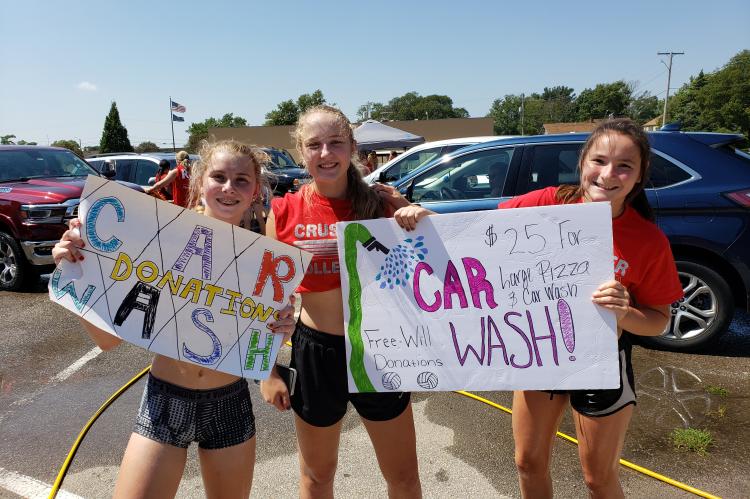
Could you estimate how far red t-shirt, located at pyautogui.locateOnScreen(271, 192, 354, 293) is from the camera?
1.95 metres

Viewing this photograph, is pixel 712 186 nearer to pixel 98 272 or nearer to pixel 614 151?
pixel 614 151

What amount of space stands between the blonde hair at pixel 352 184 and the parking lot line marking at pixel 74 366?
11.2ft

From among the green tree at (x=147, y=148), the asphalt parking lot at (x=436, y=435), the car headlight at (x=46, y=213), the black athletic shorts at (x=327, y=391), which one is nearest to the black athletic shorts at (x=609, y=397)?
the black athletic shorts at (x=327, y=391)

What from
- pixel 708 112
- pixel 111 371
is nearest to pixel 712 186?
pixel 111 371

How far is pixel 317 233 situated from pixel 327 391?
2.02 ft

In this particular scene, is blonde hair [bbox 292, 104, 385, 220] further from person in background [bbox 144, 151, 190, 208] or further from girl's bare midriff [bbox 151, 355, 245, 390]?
person in background [bbox 144, 151, 190, 208]

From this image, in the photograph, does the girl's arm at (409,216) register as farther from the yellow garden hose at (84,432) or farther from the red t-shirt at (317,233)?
the yellow garden hose at (84,432)

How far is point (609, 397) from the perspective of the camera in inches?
71.9

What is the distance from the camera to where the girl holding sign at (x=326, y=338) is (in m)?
1.90

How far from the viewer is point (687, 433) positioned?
9.92ft

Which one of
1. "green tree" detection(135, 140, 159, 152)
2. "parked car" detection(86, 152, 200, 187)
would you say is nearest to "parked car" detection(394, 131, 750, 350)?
"parked car" detection(86, 152, 200, 187)

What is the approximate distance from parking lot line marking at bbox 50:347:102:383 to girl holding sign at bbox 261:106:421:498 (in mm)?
3117

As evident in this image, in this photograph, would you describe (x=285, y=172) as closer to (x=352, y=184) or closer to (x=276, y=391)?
(x=352, y=184)

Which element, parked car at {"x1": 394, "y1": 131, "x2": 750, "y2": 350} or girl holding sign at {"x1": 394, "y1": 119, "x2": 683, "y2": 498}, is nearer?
girl holding sign at {"x1": 394, "y1": 119, "x2": 683, "y2": 498}
